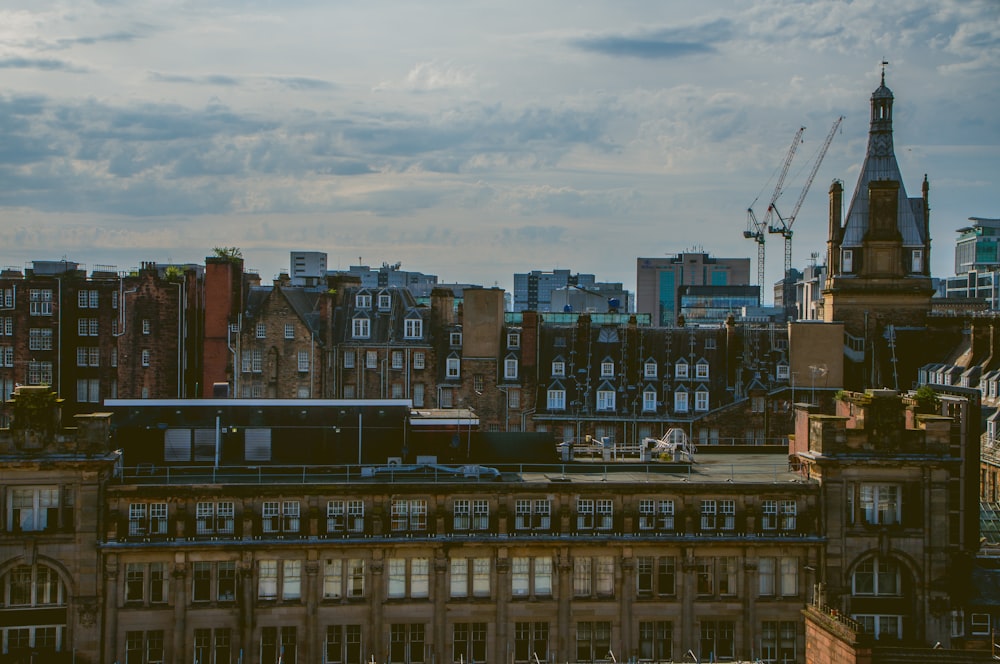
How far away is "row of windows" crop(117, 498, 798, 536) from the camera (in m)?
64.3

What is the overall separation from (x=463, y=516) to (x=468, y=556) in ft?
6.72

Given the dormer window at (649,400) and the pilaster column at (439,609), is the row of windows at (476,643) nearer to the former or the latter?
the pilaster column at (439,609)

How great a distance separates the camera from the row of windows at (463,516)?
64312 millimetres

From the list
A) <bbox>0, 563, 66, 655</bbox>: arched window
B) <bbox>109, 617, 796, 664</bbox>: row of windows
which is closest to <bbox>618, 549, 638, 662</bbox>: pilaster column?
<bbox>109, 617, 796, 664</bbox>: row of windows

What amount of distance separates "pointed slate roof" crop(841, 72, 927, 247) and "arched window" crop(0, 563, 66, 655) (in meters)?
79.1

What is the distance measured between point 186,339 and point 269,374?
11.3m

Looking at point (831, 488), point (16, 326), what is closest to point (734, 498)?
point (831, 488)

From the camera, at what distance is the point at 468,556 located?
6544cm

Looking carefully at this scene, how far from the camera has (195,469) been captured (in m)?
69.4

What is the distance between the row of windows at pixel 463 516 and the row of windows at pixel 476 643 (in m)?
4.87

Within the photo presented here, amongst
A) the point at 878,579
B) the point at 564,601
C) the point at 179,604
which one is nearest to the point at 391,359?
the point at 564,601

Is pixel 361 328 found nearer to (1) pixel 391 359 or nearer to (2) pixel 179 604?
(1) pixel 391 359

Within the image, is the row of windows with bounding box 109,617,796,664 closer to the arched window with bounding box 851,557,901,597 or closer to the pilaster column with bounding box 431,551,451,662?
the pilaster column with bounding box 431,551,451,662

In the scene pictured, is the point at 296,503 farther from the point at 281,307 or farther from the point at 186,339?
→ the point at 186,339
